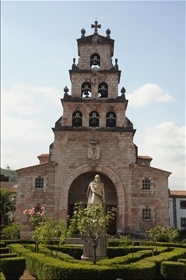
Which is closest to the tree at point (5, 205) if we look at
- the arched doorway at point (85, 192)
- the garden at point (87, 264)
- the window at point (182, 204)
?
the arched doorway at point (85, 192)

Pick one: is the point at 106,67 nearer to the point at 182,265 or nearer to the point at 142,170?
the point at 142,170

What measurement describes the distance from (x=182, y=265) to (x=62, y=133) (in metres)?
18.4

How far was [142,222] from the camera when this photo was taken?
26.9 metres

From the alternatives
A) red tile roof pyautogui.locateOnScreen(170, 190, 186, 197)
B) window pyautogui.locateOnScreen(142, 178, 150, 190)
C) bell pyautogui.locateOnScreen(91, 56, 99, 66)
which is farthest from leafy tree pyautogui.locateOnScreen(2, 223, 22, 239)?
red tile roof pyautogui.locateOnScreen(170, 190, 186, 197)

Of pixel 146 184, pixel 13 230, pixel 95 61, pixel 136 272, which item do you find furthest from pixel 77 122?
pixel 136 272

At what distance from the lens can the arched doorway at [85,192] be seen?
28625 mm

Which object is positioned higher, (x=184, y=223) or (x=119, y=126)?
(x=119, y=126)

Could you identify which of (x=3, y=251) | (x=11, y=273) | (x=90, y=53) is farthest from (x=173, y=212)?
(x=11, y=273)

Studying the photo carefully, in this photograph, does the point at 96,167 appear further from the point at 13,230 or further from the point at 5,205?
the point at 5,205

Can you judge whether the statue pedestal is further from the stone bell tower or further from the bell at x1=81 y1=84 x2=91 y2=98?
the bell at x1=81 y1=84 x2=91 y2=98

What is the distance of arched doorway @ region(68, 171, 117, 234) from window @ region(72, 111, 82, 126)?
15.3ft

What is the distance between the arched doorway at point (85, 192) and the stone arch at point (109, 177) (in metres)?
0.94

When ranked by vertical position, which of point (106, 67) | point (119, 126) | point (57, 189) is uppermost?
point (106, 67)

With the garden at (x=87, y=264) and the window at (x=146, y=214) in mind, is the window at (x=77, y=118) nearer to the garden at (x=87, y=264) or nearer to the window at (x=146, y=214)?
the window at (x=146, y=214)
